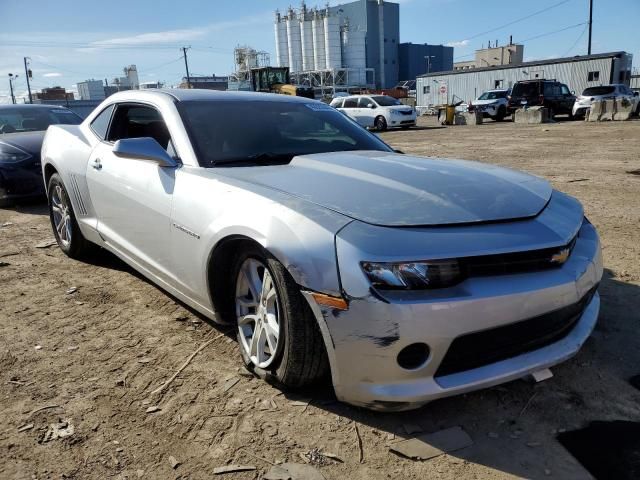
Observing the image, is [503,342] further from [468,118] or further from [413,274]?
[468,118]

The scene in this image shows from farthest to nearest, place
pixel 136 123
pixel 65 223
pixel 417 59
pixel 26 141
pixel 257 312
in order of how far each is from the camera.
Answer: pixel 417 59 → pixel 26 141 → pixel 65 223 → pixel 136 123 → pixel 257 312

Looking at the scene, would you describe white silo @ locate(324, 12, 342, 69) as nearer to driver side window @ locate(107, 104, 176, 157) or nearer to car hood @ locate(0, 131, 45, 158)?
car hood @ locate(0, 131, 45, 158)

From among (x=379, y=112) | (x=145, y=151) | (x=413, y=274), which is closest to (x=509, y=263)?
(x=413, y=274)

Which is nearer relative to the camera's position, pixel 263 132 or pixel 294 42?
pixel 263 132

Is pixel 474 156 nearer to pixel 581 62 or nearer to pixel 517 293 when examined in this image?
pixel 517 293

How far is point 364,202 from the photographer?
2.30 m

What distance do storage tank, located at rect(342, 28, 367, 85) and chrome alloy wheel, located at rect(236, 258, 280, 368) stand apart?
81.4 m

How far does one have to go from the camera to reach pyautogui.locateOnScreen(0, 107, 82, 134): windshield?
7.95 m

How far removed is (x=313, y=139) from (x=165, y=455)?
2175 millimetres

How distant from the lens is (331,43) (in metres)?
77.6

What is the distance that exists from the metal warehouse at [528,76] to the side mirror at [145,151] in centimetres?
3668

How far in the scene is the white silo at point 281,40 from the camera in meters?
80.0

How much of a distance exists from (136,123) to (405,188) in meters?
2.38

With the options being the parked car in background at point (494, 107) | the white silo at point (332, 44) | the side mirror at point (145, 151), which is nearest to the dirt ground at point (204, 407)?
the side mirror at point (145, 151)
